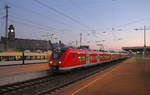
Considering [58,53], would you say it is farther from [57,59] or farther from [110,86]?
[110,86]

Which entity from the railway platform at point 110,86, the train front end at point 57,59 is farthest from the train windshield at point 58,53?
the railway platform at point 110,86

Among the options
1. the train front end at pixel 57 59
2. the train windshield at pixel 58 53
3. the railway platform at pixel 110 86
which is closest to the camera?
the railway platform at pixel 110 86

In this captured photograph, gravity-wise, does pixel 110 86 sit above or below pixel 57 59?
below

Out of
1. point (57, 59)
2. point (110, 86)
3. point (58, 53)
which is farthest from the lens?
point (58, 53)

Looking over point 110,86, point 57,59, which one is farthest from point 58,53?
point 110,86

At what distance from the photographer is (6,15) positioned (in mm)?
30031

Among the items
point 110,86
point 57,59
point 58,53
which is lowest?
point 110,86

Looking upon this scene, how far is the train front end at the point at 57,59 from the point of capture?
53.6 ft

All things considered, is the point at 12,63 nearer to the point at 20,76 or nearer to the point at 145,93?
the point at 20,76

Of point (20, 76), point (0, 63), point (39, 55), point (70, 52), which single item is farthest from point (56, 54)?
A: point (39, 55)

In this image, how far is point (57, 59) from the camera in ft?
54.5

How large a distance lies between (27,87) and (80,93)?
4178 mm

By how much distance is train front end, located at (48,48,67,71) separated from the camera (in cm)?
1634

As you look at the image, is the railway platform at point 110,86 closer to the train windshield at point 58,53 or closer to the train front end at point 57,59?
the train front end at point 57,59
